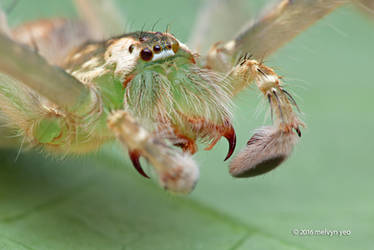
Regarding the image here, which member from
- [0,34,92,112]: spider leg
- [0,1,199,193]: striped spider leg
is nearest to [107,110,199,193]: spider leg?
[0,1,199,193]: striped spider leg

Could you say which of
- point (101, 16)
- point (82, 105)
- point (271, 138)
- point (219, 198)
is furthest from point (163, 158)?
point (101, 16)

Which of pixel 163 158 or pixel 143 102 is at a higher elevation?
pixel 143 102

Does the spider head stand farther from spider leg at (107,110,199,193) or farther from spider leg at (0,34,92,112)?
spider leg at (107,110,199,193)

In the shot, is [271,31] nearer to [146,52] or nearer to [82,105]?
[146,52]

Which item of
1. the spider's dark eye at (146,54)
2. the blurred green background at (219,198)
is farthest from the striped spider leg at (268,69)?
the spider's dark eye at (146,54)

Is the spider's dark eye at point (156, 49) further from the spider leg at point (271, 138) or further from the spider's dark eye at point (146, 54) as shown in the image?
the spider leg at point (271, 138)
